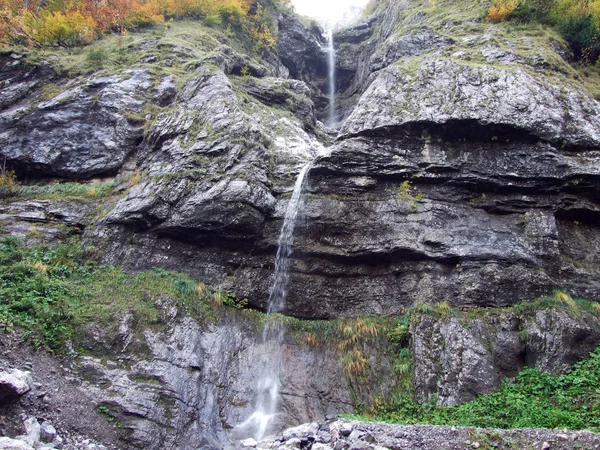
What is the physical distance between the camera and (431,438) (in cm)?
706

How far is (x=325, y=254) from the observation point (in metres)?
13.1

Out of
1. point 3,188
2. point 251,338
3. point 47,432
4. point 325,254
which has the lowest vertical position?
point 47,432

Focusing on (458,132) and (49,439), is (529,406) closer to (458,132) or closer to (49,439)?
(458,132)

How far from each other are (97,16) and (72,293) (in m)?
19.5

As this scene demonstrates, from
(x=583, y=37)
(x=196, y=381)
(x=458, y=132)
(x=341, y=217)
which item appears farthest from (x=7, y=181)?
(x=583, y=37)

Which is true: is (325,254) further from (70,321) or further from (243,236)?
(70,321)

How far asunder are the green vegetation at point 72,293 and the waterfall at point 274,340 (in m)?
1.24

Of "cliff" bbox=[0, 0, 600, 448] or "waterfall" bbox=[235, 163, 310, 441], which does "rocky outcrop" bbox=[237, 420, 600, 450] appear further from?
"cliff" bbox=[0, 0, 600, 448]

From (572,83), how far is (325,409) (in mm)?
13524

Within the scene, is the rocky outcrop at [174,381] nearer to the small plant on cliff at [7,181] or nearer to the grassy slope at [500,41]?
the small plant on cliff at [7,181]

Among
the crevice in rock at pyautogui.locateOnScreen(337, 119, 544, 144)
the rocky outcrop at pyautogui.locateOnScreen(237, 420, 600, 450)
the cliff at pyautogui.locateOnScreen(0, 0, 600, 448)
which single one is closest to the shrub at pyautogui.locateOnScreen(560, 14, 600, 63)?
the cliff at pyautogui.locateOnScreen(0, 0, 600, 448)

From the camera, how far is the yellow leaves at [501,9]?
61.4ft

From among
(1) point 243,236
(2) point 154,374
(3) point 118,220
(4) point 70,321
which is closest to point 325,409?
(2) point 154,374

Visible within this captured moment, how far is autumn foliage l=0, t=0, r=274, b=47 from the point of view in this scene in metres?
20.8
